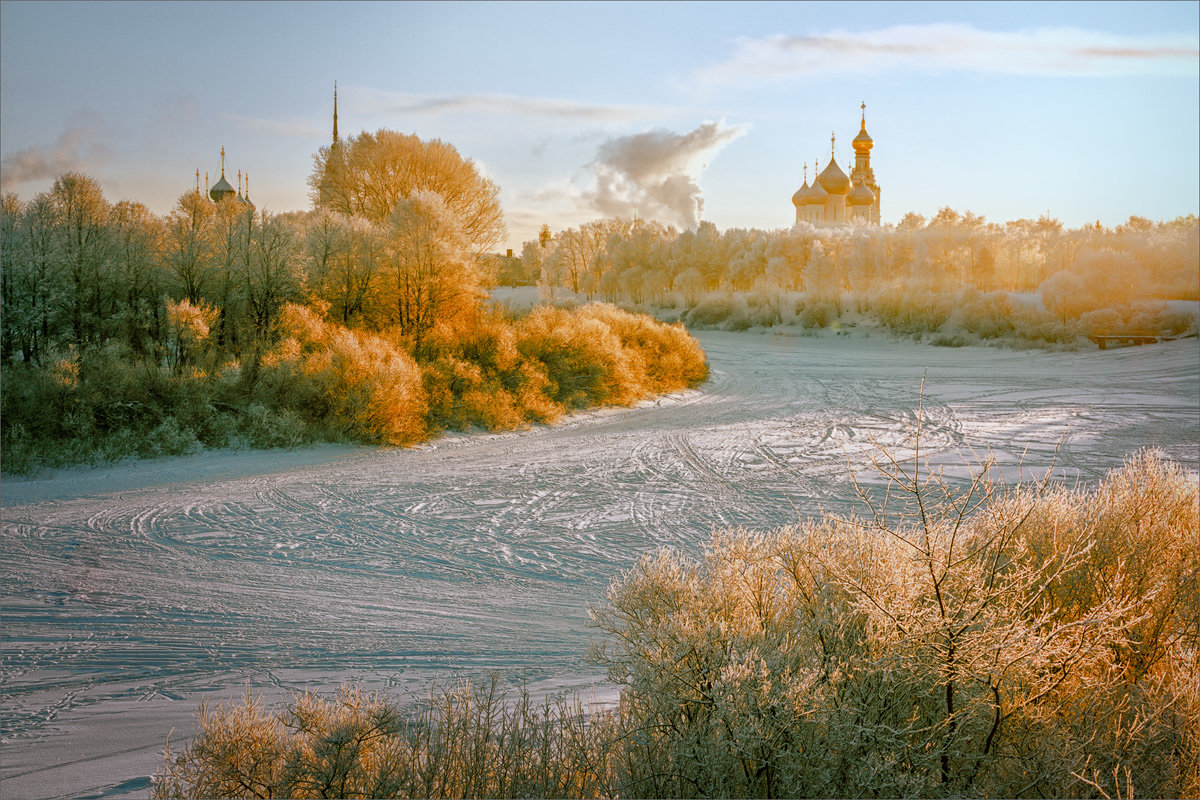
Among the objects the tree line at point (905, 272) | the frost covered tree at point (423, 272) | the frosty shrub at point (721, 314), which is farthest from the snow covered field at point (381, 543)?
the frosty shrub at point (721, 314)

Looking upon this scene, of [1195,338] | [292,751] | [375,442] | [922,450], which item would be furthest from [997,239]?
[292,751]

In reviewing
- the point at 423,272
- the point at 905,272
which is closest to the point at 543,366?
the point at 423,272

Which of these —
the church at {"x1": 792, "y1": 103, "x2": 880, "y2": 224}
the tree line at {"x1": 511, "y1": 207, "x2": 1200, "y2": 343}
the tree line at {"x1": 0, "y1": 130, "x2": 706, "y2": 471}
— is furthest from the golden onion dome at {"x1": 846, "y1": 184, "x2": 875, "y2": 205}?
the tree line at {"x1": 0, "y1": 130, "x2": 706, "y2": 471}

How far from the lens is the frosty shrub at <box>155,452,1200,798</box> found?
163 inches

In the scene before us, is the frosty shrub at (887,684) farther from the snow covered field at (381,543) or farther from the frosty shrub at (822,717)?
the snow covered field at (381,543)

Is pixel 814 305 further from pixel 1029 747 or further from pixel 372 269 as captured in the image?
pixel 1029 747

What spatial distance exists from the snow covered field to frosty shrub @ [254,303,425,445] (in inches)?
33.2

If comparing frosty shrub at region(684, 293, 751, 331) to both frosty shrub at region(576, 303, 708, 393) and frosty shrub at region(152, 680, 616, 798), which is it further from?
frosty shrub at region(152, 680, 616, 798)

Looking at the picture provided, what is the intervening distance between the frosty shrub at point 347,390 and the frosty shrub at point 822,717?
36.5ft

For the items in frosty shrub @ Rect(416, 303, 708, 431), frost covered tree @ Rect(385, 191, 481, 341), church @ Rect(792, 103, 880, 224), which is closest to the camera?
frosty shrub @ Rect(416, 303, 708, 431)

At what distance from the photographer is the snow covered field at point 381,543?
626 centimetres

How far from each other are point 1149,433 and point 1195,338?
740 inches

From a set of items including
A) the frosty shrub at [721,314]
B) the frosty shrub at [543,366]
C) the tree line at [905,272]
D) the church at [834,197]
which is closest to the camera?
the frosty shrub at [543,366]

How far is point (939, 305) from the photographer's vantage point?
40656mm
